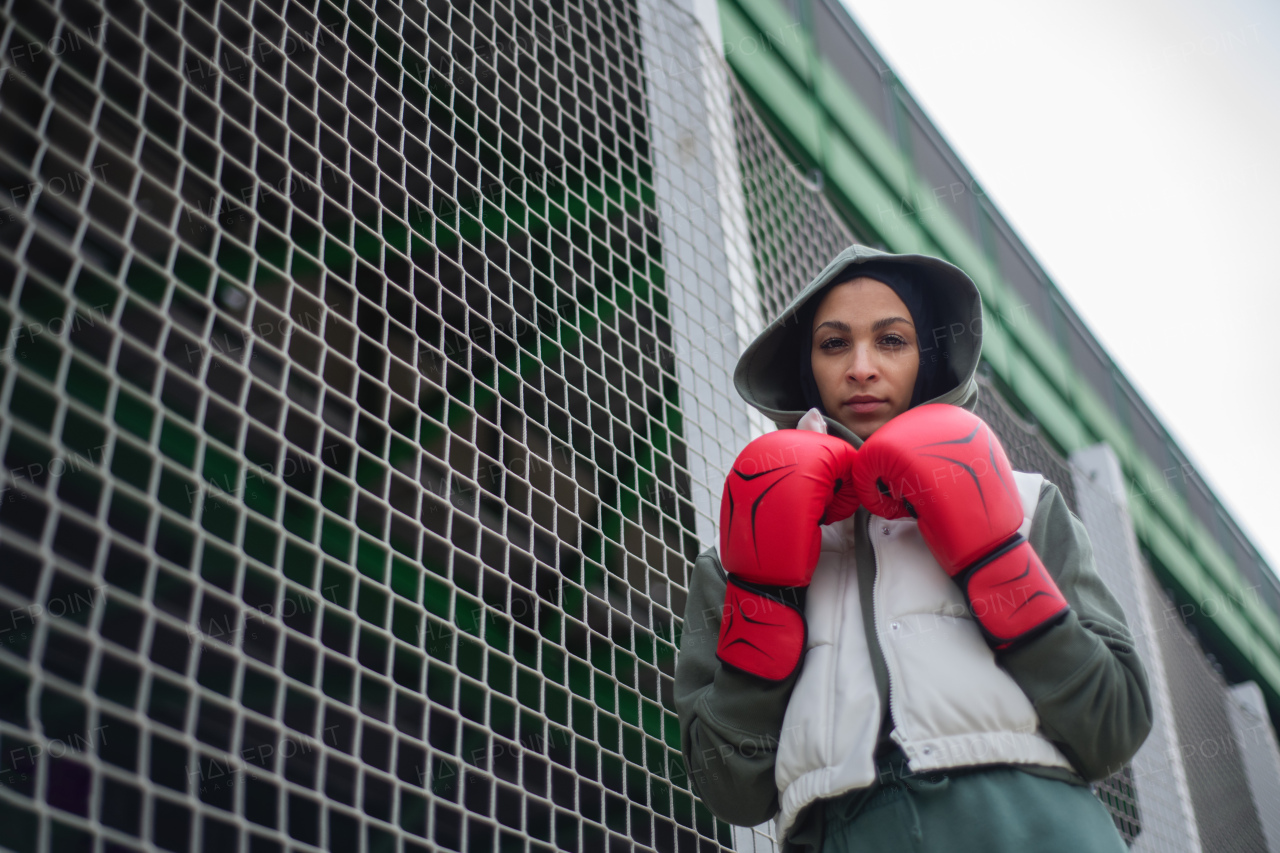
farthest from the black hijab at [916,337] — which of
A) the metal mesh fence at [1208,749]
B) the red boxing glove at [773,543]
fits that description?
the metal mesh fence at [1208,749]

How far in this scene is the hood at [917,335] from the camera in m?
1.87

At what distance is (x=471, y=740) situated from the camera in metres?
4.53

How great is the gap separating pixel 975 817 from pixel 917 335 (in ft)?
2.85

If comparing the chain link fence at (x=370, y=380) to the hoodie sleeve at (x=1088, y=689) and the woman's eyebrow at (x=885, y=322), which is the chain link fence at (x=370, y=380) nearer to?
the woman's eyebrow at (x=885, y=322)

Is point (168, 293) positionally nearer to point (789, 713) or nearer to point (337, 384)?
point (789, 713)

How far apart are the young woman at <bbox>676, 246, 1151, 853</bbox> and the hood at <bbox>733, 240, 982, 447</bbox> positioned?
0.46ft

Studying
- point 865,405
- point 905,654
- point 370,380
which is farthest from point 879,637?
point 370,380

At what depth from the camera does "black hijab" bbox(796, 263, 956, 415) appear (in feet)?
6.14

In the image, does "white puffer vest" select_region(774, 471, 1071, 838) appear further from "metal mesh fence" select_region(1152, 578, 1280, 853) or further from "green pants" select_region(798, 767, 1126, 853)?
"metal mesh fence" select_region(1152, 578, 1280, 853)

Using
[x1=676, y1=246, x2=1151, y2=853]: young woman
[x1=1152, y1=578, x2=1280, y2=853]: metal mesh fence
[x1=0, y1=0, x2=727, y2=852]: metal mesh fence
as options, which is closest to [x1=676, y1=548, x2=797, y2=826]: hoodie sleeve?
[x1=676, y1=246, x2=1151, y2=853]: young woman

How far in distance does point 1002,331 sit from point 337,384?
13.8 feet

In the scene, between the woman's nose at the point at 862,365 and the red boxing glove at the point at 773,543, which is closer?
the red boxing glove at the point at 773,543

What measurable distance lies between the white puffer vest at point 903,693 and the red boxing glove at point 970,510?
0.05 meters

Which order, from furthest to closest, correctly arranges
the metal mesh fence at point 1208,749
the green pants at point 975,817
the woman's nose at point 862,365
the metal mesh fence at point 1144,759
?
1. the metal mesh fence at point 1208,749
2. the metal mesh fence at point 1144,759
3. the woman's nose at point 862,365
4. the green pants at point 975,817
